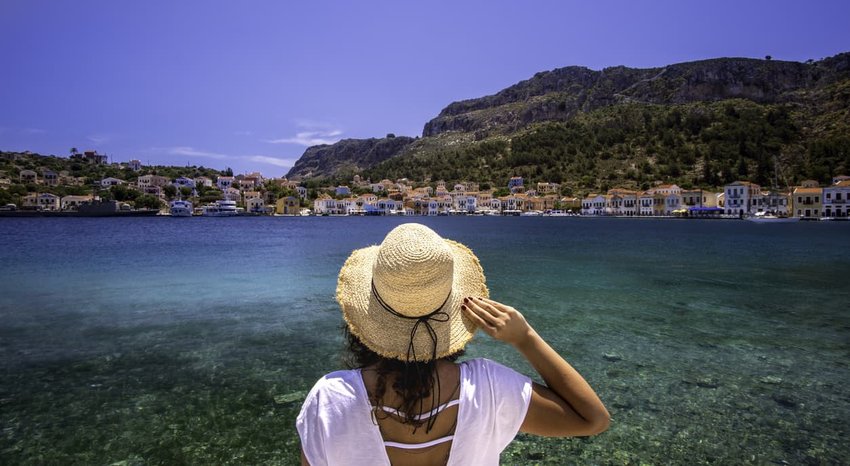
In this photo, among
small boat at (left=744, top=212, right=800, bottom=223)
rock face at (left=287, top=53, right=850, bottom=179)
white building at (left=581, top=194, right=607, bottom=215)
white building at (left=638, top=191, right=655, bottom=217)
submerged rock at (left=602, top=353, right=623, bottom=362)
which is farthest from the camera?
rock face at (left=287, top=53, right=850, bottom=179)

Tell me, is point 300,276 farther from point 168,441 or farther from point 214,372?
point 168,441

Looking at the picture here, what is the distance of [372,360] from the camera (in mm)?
1372

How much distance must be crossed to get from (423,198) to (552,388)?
11274 cm

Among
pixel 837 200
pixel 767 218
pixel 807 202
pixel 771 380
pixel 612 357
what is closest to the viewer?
pixel 771 380

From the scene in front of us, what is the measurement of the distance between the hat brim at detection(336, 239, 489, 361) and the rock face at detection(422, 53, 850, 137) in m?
145

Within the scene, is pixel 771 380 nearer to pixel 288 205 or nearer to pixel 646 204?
pixel 646 204

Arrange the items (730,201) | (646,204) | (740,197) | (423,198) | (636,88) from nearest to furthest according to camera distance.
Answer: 1. (740,197)
2. (730,201)
3. (646,204)
4. (423,198)
5. (636,88)

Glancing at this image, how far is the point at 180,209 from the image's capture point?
9312cm

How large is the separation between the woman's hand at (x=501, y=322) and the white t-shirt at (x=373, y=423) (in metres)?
0.09

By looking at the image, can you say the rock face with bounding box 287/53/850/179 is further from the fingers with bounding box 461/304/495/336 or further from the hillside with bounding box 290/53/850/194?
the fingers with bounding box 461/304/495/336

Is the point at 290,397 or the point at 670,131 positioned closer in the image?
the point at 290,397

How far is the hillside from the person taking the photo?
298 ft

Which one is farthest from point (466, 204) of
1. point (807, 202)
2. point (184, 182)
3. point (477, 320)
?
point (477, 320)

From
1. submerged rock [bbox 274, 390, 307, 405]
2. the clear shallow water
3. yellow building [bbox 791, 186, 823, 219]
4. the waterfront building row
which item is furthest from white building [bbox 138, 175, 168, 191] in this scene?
yellow building [bbox 791, 186, 823, 219]
